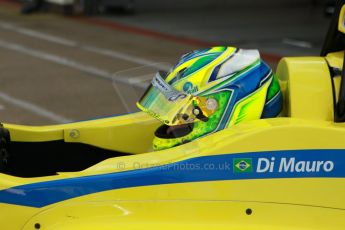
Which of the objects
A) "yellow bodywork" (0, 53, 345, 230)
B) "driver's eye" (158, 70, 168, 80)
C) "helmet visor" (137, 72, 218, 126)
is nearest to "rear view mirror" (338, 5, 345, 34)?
"yellow bodywork" (0, 53, 345, 230)

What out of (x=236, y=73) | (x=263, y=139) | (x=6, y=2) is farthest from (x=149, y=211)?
(x=6, y=2)

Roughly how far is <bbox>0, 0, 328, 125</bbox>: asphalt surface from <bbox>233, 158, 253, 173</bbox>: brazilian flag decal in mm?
1009

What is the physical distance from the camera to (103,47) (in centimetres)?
938

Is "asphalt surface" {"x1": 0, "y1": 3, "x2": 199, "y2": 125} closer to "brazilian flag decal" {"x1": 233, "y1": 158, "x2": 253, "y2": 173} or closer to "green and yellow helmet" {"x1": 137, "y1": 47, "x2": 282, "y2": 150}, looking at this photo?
"green and yellow helmet" {"x1": 137, "y1": 47, "x2": 282, "y2": 150}

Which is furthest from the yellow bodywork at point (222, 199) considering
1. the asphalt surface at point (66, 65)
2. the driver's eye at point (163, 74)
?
the asphalt surface at point (66, 65)

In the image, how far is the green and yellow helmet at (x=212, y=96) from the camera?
2.70 meters

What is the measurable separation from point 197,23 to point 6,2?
4.70 metres

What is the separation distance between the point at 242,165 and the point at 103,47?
7.09 m

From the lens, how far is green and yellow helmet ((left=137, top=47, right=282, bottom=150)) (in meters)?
2.70

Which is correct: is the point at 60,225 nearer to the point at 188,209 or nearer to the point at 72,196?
the point at 72,196

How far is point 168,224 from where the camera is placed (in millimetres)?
2553

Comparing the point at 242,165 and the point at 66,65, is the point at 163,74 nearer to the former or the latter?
the point at 242,165

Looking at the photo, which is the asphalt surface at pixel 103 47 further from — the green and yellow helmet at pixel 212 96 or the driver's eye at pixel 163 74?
the green and yellow helmet at pixel 212 96

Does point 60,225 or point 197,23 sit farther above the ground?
point 60,225
